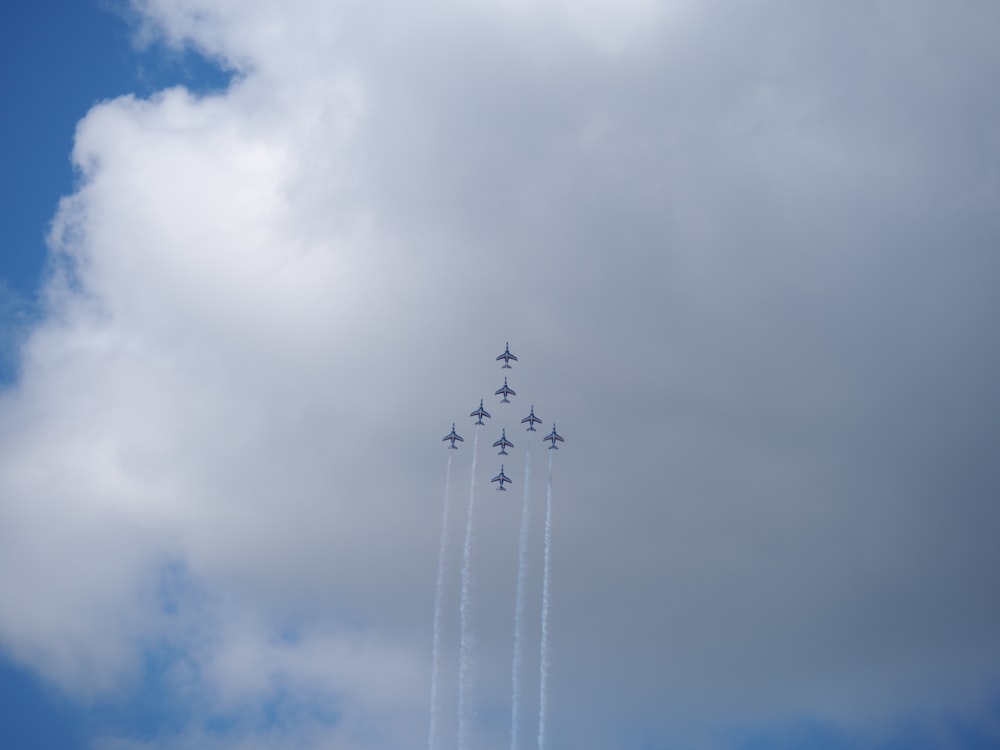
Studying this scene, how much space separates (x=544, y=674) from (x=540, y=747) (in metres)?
15.6

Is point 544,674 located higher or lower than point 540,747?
higher

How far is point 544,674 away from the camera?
642ft

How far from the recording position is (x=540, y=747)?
18288 centimetres

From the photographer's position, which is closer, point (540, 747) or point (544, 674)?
point (540, 747)
